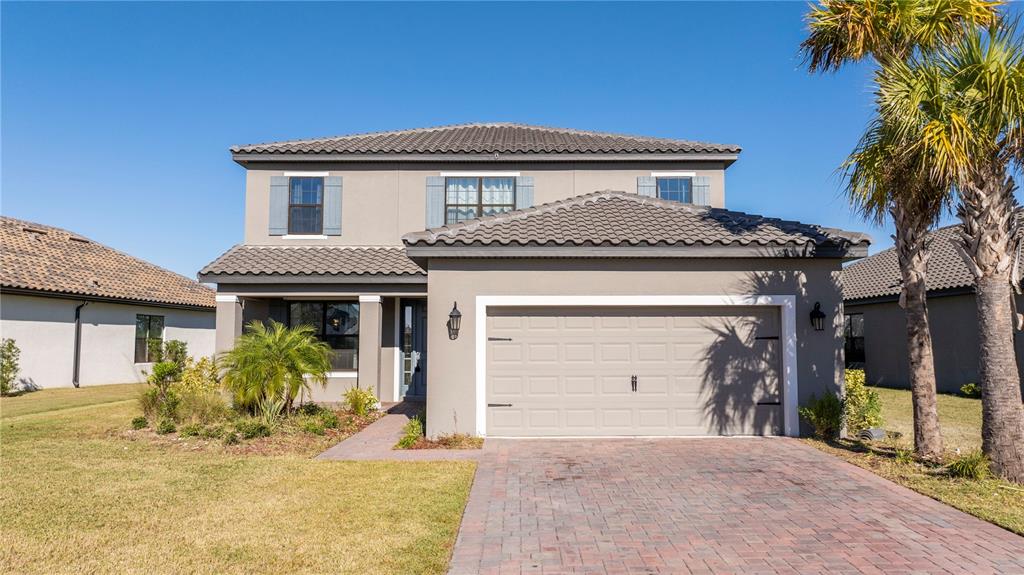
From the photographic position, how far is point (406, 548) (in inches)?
206

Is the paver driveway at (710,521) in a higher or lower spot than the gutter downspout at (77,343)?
lower

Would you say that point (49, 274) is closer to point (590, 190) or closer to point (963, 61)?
point (590, 190)

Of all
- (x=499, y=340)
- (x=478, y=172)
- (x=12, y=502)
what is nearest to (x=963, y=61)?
(x=499, y=340)

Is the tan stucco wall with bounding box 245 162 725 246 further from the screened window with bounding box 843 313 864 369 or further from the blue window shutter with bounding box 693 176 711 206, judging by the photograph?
the screened window with bounding box 843 313 864 369

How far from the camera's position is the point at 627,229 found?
10.8 m

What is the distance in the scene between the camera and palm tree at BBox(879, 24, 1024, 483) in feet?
23.7

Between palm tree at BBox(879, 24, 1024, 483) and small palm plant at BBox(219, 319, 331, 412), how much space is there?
10877 millimetres

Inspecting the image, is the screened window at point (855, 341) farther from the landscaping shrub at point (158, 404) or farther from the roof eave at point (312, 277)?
the landscaping shrub at point (158, 404)

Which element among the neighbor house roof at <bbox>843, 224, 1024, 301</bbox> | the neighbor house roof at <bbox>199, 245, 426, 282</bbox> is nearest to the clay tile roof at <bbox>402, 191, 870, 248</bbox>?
the neighbor house roof at <bbox>199, 245, 426, 282</bbox>

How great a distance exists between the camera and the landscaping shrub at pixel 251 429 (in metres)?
10.2

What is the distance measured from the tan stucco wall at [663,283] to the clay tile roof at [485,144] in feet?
21.0

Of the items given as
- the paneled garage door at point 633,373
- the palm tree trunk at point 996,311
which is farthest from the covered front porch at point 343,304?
the palm tree trunk at point 996,311

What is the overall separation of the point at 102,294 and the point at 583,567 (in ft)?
69.4

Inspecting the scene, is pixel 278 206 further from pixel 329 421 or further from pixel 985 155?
pixel 985 155
